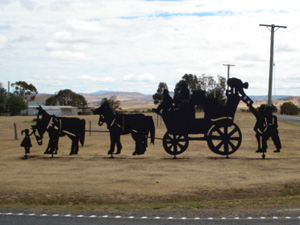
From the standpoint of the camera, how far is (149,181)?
11992 mm

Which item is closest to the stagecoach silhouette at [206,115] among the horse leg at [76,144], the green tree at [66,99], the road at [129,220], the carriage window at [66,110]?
the horse leg at [76,144]

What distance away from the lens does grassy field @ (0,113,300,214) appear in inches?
376

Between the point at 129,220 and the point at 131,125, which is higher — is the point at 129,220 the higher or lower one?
the lower one

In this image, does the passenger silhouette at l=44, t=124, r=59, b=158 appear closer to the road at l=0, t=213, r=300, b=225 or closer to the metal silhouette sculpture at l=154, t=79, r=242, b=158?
the metal silhouette sculpture at l=154, t=79, r=242, b=158

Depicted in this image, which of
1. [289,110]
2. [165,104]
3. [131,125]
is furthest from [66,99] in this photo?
[165,104]

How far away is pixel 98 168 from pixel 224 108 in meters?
5.93

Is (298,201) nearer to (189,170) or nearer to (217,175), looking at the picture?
(217,175)

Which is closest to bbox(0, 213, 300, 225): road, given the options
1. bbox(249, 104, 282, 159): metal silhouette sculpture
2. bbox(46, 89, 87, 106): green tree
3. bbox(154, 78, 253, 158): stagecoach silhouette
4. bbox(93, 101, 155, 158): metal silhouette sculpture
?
bbox(154, 78, 253, 158): stagecoach silhouette

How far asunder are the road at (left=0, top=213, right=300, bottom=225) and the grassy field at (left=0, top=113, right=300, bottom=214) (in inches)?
36.8

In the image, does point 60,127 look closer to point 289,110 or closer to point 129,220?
point 129,220

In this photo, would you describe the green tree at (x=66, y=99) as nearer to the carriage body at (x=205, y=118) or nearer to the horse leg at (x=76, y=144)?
the horse leg at (x=76, y=144)

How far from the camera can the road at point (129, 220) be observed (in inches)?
294

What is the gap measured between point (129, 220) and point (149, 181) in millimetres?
4312

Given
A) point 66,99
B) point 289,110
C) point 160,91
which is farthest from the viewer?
point 66,99
